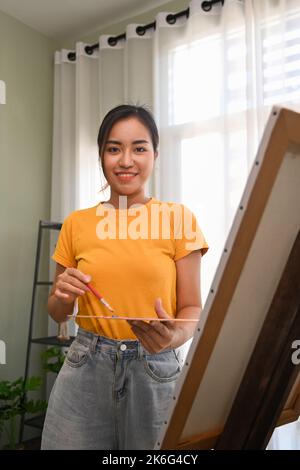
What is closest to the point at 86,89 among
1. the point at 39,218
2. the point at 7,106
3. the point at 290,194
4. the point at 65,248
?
the point at 7,106

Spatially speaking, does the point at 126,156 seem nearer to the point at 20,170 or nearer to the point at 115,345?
the point at 115,345

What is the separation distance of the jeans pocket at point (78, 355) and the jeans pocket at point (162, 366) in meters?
0.14

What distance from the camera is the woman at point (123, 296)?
0.93 meters

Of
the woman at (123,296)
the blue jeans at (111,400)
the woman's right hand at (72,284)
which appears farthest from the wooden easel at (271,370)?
the woman's right hand at (72,284)

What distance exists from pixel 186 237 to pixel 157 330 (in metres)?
0.32

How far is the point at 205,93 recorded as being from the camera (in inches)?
92.3

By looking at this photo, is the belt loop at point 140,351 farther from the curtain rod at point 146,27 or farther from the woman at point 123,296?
the curtain rod at point 146,27

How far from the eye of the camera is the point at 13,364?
265 centimetres

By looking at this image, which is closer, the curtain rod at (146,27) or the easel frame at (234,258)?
the easel frame at (234,258)

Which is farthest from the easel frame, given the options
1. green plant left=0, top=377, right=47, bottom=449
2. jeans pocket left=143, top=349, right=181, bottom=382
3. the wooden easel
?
green plant left=0, top=377, right=47, bottom=449

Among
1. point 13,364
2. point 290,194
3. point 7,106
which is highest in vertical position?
point 7,106

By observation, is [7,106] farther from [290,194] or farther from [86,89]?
[290,194]

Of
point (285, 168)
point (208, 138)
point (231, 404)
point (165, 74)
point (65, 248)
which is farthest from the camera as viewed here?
point (165, 74)

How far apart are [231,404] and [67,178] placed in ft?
7.59
